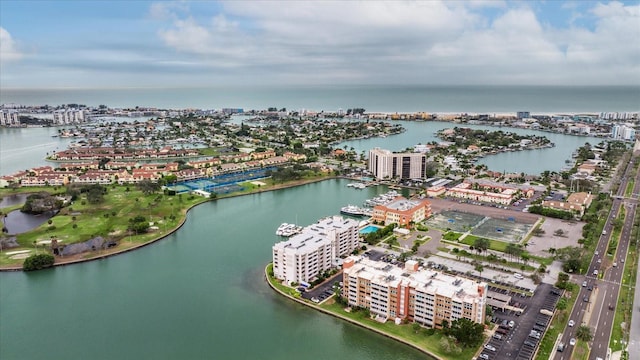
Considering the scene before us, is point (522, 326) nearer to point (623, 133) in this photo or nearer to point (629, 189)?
point (629, 189)

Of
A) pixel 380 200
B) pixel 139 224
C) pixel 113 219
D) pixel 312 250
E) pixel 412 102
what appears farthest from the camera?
pixel 412 102

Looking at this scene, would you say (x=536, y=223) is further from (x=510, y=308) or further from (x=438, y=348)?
(x=438, y=348)

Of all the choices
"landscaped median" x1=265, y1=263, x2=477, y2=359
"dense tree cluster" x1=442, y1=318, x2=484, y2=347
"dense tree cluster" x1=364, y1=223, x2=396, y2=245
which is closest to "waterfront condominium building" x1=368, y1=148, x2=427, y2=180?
"dense tree cluster" x1=364, y1=223, x2=396, y2=245

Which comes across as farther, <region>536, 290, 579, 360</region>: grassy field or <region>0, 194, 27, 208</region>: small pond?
<region>0, 194, 27, 208</region>: small pond

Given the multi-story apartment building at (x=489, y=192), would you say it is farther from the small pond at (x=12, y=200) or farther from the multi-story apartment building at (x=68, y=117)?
the multi-story apartment building at (x=68, y=117)

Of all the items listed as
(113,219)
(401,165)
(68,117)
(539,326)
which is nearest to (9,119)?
(68,117)

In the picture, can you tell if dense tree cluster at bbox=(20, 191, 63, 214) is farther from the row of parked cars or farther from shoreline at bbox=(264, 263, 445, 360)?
the row of parked cars
